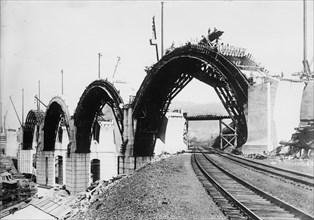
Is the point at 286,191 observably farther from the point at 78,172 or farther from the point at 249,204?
the point at 78,172

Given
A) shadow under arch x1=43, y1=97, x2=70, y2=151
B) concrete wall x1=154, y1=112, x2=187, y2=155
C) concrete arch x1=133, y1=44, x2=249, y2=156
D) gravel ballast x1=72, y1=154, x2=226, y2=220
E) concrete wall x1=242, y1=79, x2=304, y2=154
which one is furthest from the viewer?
shadow under arch x1=43, y1=97, x2=70, y2=151

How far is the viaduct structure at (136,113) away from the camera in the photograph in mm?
24562

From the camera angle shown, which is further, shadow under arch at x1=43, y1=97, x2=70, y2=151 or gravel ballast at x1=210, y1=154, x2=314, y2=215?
shadow under arch at x1=43, y1=97, x2=70, y2=151

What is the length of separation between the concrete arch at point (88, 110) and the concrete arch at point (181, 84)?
345 cm

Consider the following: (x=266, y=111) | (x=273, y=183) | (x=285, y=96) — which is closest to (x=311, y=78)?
(x=285, y=96)

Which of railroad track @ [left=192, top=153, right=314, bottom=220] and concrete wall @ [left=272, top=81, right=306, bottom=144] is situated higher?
concrete wall @ [left=272, top=81, right=306, bottom=144]

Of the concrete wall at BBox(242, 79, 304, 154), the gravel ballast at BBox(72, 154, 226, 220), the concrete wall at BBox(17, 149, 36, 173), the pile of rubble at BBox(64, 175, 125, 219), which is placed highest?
the concrete wall at BBox(242, 79, 304, 154)

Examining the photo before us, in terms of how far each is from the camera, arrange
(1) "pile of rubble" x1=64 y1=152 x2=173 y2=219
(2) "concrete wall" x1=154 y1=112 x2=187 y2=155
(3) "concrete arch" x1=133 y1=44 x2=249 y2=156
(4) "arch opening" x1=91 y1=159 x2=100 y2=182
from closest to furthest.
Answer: (1) "pile of rubble" x1=64 y1=152 x2=173 y2=219 < (3) "concrete arch" x1=133 y1=44 x2=249 y2=156 < (2) "concrete wall" x1=154 y1=112 x2=187 y2=155 < (4) "arch opening" x1=91 y1=159 x2=100 y2=182

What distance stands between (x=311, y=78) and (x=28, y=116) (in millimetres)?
55201

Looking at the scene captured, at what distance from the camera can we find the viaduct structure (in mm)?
24562

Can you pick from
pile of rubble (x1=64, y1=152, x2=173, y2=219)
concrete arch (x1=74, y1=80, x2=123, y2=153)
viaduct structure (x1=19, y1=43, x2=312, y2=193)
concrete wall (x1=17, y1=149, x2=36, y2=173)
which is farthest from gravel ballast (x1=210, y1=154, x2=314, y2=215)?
concrete wall (x1=17, y1=149, x2=36, y2=173)

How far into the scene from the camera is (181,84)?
28.8 meters

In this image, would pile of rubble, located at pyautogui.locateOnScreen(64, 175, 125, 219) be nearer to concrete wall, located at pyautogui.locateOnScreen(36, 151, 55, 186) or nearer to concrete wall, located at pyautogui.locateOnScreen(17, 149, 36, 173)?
concrete wall, located at pyautogui.locateOnScreen(36, 151, 55, 186)

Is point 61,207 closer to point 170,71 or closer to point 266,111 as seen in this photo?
point 170,71
